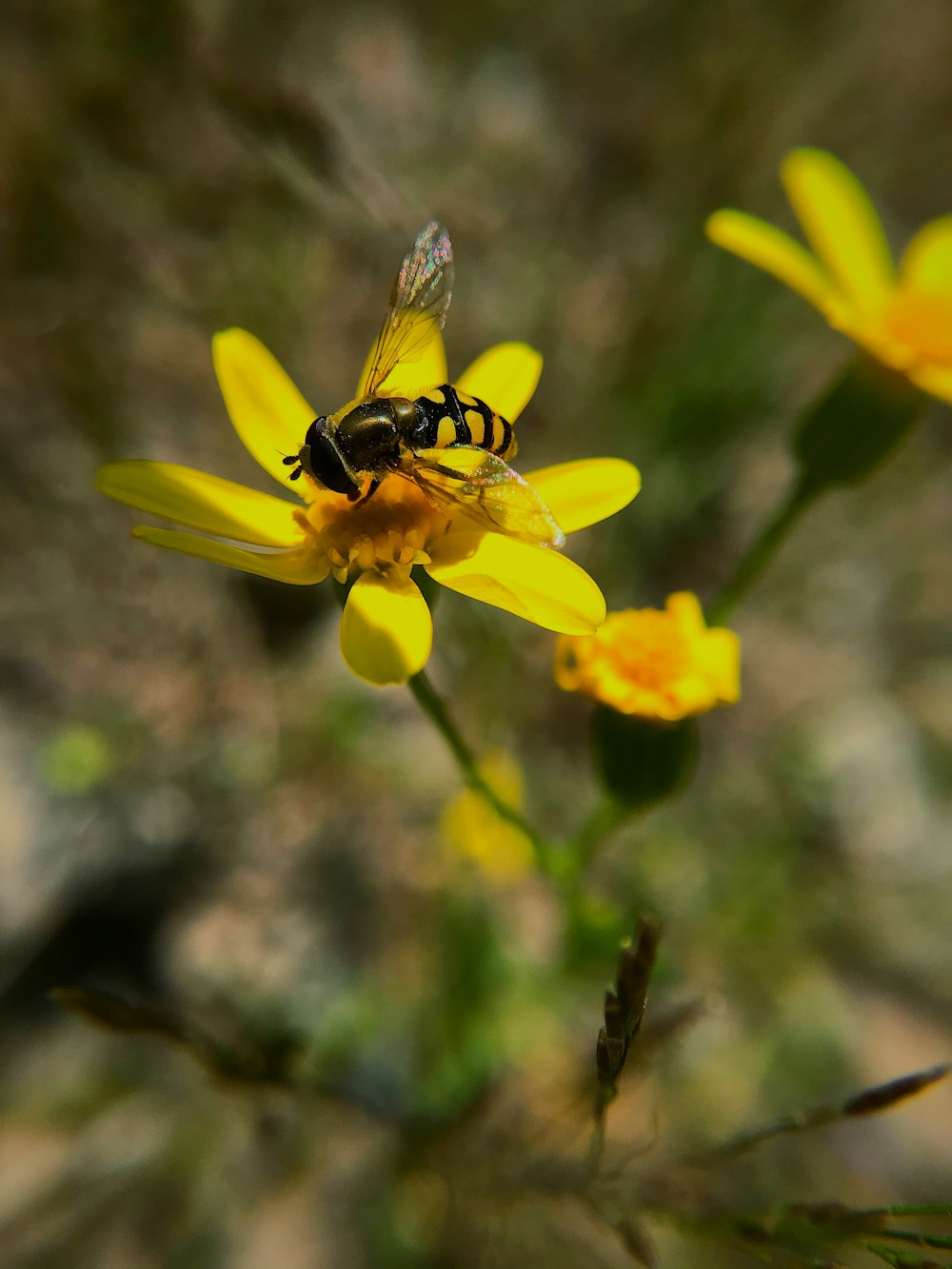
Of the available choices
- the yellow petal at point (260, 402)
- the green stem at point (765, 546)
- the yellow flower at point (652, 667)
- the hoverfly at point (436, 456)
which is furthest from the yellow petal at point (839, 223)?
the yellow petal at point (260, 402)

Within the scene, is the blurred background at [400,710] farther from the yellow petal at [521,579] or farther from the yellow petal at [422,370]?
the yellow petal at [521,579]

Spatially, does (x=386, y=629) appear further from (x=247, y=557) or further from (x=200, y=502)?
(x=200, y=502)

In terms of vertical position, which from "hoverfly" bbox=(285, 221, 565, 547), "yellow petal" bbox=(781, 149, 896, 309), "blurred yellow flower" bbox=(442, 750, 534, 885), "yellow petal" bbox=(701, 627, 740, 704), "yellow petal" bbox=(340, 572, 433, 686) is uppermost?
"yellow petal" bbox=(781, 149, 896, 309)

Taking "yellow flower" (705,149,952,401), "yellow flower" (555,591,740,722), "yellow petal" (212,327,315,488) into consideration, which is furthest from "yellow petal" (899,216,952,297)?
"yellow petal" (212,327,315,488)

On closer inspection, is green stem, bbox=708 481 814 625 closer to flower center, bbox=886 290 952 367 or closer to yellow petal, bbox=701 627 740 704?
yellow petal, bbox=701 627 740 704

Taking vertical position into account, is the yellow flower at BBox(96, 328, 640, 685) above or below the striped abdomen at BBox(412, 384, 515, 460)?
below

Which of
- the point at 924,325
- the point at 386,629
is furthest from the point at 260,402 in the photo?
the point at 924,325
